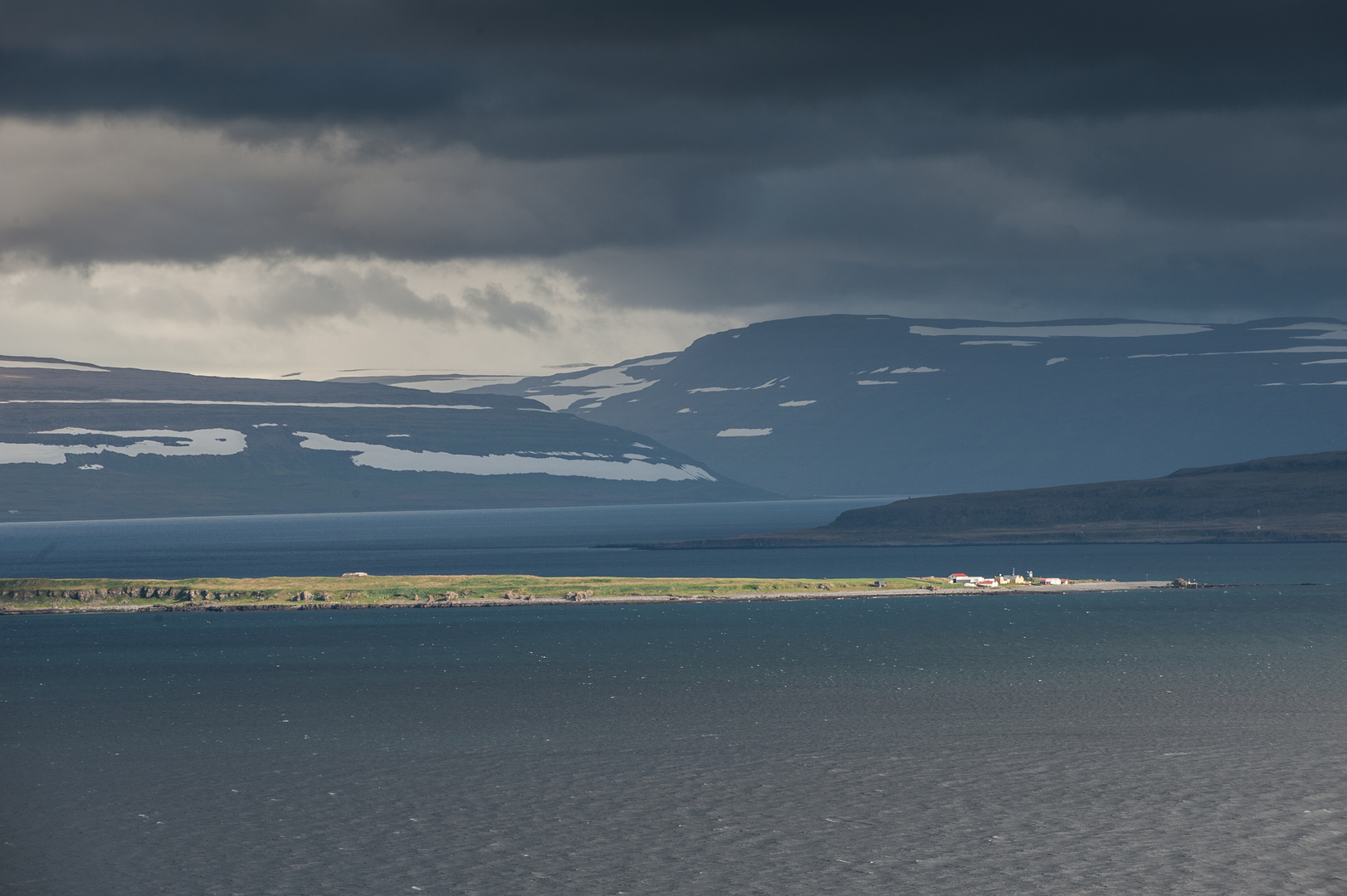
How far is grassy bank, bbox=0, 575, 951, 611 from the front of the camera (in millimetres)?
170250

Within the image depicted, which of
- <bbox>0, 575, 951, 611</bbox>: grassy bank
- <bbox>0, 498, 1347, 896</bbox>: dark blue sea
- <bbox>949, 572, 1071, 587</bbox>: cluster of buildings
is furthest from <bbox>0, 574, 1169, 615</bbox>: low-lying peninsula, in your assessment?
<bbox>0, 498, 1347, 896</bbox>: dark blue sea

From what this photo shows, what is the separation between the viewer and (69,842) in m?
52.4

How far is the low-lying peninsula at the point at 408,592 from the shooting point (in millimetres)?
168750

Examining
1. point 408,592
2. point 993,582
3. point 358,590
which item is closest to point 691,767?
point 408,592

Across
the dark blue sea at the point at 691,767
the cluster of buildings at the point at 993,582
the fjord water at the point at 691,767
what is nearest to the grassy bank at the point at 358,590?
the cluster of buildings at the point at 993,582

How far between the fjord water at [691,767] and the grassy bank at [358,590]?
150ft

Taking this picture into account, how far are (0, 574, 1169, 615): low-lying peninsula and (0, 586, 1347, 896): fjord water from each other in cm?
4397

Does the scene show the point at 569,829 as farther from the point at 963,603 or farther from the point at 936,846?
the point at 963,603

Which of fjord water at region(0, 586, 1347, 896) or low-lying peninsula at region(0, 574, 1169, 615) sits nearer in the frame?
fjord water at region(0, 586, 1347, 896)

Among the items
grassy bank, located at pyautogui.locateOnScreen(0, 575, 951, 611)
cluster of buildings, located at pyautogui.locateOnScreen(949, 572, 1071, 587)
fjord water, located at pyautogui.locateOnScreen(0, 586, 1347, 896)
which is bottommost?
fjord water, located at pyautogui.locateOnScreen(0, 586, 1347, 896)

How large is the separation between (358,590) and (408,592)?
6053 millimetres

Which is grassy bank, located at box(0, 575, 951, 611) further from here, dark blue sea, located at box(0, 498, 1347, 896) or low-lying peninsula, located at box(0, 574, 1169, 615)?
dark blue sea, located at box(0, 498, 1347, 896)

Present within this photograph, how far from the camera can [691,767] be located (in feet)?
213

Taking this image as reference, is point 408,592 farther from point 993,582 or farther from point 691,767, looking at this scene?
point 691,767
